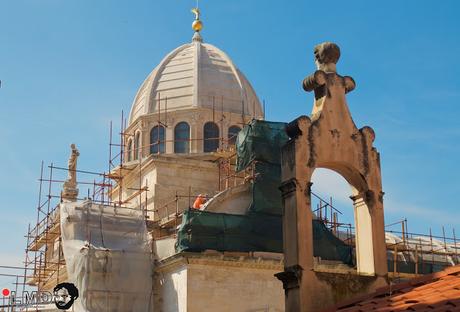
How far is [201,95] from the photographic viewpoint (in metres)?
39.7

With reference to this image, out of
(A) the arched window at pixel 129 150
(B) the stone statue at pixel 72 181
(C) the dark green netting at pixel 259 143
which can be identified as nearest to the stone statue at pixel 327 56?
(C) the dark green netting at pixel 259 143

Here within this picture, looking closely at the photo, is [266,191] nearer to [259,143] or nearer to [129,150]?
[259,143]

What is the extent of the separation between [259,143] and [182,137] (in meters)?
9.01

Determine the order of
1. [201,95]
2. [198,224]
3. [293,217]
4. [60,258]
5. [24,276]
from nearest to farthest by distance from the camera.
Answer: [293,217] < [198,224] < [60,258] < [24,276] < [201,95]

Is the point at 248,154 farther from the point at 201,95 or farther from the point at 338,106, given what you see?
the point at 338,106

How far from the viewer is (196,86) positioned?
40.2m

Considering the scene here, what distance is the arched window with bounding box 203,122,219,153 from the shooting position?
38469 mm

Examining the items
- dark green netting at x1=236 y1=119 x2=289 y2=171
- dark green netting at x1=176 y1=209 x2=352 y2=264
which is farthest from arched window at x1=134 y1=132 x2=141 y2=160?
dark green netting at x1=176 y1=209 x2=352 y2=264

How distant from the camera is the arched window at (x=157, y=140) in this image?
38.7 meters

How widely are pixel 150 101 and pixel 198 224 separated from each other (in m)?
14.7

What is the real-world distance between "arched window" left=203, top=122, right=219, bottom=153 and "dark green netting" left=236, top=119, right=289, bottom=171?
301 inches

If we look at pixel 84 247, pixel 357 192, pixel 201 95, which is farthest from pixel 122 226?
pixel 357 192

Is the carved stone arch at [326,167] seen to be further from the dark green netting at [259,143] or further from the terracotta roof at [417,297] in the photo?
the dark green netting at [259,143]

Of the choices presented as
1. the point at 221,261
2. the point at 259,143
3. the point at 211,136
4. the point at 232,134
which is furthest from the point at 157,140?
the point at 221,261
